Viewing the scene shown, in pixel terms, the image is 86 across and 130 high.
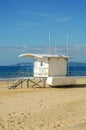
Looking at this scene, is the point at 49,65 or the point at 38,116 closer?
the point at 38,116

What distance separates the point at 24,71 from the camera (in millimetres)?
35281

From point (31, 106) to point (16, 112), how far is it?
90.8 inches

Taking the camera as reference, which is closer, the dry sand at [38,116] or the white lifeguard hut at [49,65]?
the dry sand at [38,116]

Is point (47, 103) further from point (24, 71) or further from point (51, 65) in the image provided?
point (24, 71)

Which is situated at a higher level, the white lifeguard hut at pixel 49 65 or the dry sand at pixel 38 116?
the white lifeguard hut at pixel 49 65

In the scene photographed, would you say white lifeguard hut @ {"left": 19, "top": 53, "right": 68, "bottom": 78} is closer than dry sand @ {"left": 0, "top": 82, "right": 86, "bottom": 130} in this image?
No

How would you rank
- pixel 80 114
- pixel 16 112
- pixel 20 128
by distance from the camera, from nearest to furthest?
pixel 20 128
pixel 80 114
pixel 16 112

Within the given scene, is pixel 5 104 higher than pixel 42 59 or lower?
lower

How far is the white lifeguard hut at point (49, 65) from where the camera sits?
3172cm

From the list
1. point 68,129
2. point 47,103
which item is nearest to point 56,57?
point 47,103

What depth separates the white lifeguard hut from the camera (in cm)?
3172

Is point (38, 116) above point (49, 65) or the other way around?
the other way around

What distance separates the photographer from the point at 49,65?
31.6m

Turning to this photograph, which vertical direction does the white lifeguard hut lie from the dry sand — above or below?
above
